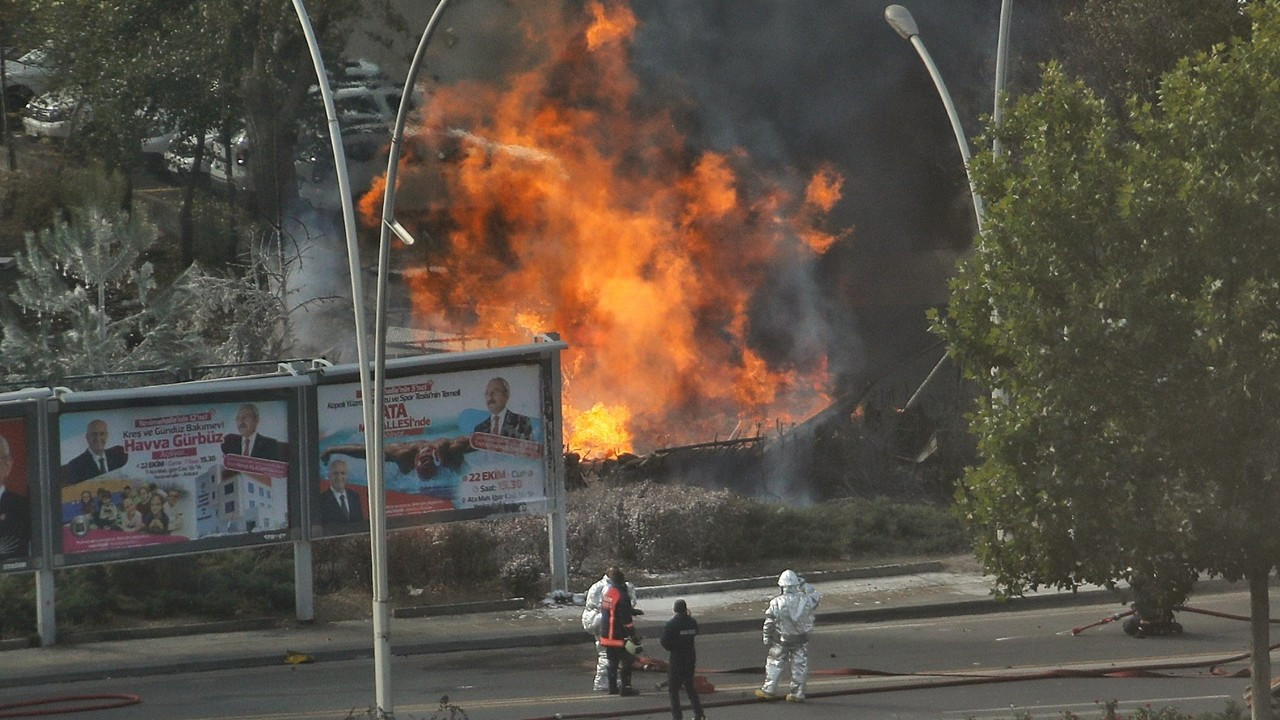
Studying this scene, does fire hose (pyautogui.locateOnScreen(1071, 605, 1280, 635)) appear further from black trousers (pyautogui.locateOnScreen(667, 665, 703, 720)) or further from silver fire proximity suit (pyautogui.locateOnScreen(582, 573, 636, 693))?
black trousers (pyautogui.locateOnScreen(667, 665, 703, 720))

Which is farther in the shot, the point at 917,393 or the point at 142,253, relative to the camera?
the point at 142,253

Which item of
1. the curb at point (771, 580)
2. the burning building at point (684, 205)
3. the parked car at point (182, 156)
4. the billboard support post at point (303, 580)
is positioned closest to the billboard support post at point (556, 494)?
the curb at point (771, 580)

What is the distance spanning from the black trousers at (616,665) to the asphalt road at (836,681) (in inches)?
10.3

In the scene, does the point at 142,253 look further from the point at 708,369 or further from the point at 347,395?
the point at 347,395

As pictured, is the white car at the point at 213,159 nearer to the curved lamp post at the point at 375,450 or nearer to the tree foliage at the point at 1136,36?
the tree foliage at the point at 1136,36

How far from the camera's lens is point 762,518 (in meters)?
23.0

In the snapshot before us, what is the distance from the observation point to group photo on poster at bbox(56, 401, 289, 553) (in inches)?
732

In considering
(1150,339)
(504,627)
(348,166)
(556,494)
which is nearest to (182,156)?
(348,166)

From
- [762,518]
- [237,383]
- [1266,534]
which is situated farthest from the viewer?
[762,518]

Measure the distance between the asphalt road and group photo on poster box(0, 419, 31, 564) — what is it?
1.99 metres

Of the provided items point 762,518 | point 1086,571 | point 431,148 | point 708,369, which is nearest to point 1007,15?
point 762,518

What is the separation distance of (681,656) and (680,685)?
0.97 ft

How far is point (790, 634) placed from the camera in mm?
15359

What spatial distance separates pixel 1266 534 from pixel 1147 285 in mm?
1836
